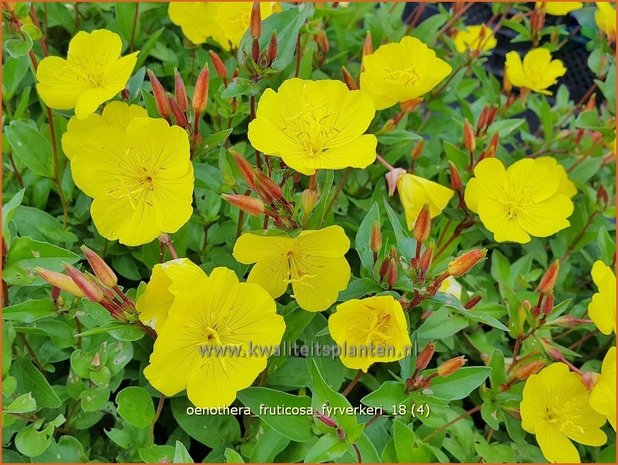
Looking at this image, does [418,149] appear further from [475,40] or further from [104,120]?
[104,120]

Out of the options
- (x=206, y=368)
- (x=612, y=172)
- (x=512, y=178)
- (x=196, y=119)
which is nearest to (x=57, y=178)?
(x=196, y=119)

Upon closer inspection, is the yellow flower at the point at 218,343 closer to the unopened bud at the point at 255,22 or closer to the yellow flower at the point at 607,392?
the unopened bud at the point at 255,22

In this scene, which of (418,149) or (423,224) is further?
(418,149)

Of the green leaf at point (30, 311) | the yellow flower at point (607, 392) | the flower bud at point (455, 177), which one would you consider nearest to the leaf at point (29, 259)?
the green leaf at point (30, 311)

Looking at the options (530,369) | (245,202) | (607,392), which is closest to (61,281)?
(245,202)

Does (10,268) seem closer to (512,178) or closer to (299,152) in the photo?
(299,152)

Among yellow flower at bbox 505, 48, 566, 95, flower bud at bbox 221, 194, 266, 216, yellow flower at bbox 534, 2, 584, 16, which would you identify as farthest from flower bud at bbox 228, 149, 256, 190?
yellow flower at bbox 534, 2, 584, 16

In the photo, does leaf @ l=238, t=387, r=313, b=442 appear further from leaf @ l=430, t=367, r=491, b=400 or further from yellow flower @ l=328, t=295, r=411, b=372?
leaf @ l=430, t=367, r=491, b=400
